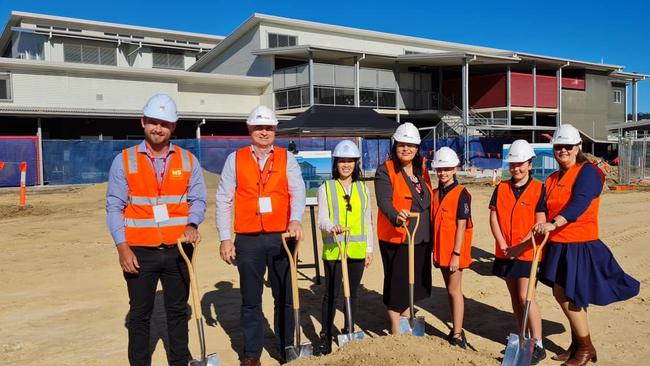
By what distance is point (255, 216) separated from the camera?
421 centimetres

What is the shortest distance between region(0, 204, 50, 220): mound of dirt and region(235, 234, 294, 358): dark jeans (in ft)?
40.5

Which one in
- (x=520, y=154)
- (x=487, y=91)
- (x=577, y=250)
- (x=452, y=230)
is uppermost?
(x=487, y=91)

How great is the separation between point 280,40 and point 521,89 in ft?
49.1

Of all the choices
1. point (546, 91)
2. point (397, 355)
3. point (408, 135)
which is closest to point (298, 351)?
point (397, 355)

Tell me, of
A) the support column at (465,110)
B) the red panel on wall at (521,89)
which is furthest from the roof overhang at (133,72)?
the red panel on wall at (521,89)

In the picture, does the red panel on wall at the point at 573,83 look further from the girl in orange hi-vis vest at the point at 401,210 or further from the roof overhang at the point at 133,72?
the girl in orange hi-vis vest at the point at 401,210

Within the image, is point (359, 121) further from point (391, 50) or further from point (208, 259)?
point (391, 50)

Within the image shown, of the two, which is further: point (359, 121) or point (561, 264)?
point (359, 121)

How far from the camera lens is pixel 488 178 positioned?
25.9 meters

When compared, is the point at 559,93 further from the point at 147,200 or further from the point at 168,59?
the point at 147,200

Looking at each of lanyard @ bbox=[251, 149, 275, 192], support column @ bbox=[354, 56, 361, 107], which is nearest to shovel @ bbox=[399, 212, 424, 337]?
lanyard @ bbox=[251, 149, 275, 192]

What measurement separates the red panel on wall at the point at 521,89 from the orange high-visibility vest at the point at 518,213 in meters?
30.8

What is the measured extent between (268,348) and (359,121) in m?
8.30

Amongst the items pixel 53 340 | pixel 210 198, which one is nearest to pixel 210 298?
pixel 53 340
